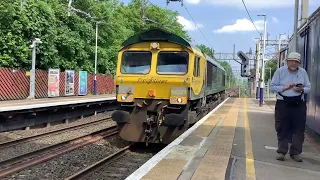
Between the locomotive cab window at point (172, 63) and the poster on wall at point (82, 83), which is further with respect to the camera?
the poster on wall at point (82, 83)

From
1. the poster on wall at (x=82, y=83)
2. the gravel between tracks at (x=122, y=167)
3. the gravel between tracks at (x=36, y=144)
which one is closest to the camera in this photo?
the gravel between tracks at (x=122, y=167)

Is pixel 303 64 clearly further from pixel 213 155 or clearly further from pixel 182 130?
pixel 213 155

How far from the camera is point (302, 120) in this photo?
673cm

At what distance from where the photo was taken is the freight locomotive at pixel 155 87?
10.8 meters

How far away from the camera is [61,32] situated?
35.5 m

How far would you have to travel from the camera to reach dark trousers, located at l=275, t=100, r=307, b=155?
6.73m

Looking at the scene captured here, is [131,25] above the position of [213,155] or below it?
above

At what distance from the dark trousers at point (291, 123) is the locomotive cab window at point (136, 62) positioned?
5178 mm

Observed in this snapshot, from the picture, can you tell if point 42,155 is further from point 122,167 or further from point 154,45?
point 154,45

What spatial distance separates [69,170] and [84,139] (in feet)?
13.2

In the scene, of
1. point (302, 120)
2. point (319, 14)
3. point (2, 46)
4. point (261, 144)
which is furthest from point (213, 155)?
point (2, 46)

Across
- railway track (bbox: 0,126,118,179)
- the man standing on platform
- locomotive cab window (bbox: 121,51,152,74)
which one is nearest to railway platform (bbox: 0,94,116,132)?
railway track (bbox: 0,126,118,179)

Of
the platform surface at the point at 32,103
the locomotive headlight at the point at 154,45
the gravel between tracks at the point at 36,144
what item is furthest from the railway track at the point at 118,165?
the platform surface at the point at 32,103

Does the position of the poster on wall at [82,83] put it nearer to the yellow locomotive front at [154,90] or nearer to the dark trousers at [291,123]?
the yellow locomotive front at [154,90]
